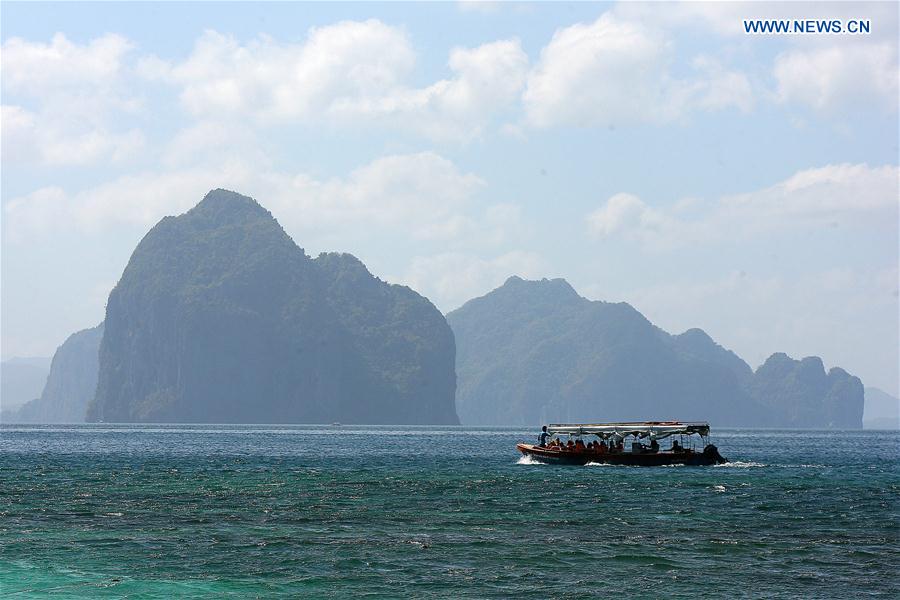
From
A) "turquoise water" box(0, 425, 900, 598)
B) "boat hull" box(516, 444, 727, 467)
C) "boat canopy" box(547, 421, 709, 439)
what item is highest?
"boat canopy" box(547, 421, 709, 439)

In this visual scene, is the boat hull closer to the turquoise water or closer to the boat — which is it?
the boat

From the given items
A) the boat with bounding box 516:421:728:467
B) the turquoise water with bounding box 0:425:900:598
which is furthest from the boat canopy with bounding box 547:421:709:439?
the turquoise water with bounding box 0:425:900:598

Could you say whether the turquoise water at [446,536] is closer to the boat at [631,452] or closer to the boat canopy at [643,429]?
the boat canopy at [643,429]

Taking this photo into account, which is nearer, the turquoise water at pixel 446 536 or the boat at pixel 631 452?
the turquoise water at pixel 446 536

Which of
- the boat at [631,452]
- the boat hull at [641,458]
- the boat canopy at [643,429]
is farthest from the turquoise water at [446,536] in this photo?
the boat hull at [641,458]

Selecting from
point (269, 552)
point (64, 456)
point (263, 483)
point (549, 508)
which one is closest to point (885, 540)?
point (549, 508)

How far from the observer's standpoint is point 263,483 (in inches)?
2729

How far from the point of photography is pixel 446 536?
42.6m

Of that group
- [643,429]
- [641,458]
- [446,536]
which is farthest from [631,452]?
[446,536]

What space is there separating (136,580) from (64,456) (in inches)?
3236

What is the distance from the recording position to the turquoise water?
32.8 meters

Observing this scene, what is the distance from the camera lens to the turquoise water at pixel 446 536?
32.8 m

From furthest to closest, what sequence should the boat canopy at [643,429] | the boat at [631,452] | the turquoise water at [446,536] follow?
1. the boat at [631,452]
2. the boat canopy at [643,429]
3. the turquoise water at [446,536]

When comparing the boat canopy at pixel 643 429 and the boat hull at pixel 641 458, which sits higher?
the boat canopy at pixel 643 429
